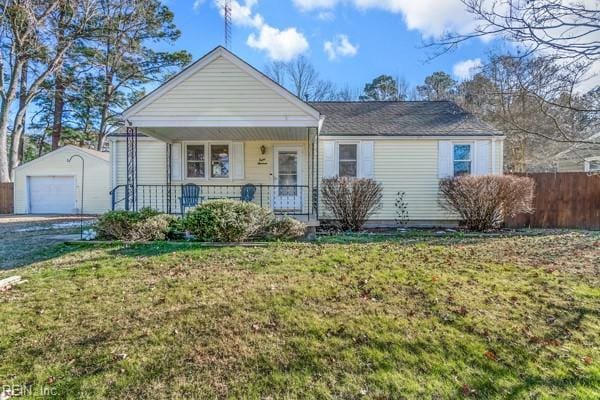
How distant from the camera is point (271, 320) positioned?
371 centimetres

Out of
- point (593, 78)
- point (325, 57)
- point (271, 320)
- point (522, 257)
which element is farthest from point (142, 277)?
point (325, 57)

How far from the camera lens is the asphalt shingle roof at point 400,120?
11.3 metres

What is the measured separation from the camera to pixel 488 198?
30.3ft

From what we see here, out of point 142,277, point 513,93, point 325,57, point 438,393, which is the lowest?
point 438,393

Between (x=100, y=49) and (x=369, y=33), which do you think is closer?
(x=369, y=33)

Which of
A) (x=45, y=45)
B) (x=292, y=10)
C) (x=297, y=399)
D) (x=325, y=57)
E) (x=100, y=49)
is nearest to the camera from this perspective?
(x=297, y=399)

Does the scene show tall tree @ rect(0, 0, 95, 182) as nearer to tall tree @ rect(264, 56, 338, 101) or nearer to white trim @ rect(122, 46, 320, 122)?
white trim @ rect(122, 46, 320, 122)

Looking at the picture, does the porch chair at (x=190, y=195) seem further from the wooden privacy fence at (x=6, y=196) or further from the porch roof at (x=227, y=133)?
the wooden privacy fence at (x=6, y=196)

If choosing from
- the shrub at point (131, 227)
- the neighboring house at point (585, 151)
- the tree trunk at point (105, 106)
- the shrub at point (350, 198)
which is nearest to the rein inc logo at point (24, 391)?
the shrub at point (131, 227)

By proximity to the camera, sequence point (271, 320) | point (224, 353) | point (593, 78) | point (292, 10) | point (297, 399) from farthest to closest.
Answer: point (292, 10) → point (593, 78) → point (271, 320) → point (224, 353) → point (297, 399)

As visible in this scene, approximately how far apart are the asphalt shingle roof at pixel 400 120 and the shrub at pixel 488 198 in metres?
2.38

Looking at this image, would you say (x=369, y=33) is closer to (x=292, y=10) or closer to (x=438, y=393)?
(x=292, y=10)

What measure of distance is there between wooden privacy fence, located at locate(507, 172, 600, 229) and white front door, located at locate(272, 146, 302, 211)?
23.7 ft

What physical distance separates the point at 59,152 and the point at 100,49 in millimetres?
8223
